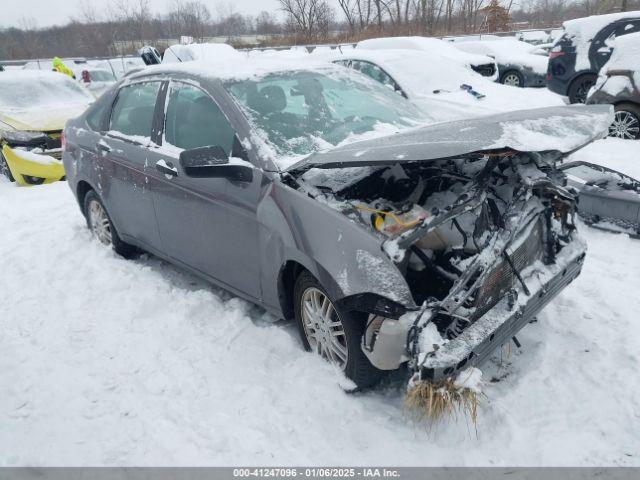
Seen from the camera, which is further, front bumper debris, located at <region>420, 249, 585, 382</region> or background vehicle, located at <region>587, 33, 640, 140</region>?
background vehicle, located at <region>587, 33, 640, 140</region>

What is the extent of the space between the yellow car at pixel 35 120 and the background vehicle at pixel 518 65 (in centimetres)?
1102

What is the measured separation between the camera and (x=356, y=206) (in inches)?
107

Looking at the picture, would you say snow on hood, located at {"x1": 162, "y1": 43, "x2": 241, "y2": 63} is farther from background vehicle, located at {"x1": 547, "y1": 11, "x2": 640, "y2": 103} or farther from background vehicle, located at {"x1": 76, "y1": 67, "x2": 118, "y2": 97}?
background vehicle, located at {"x1": 547, "y1": 11, "x2": 640, "y2": 103}

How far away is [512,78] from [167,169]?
13.3 metres

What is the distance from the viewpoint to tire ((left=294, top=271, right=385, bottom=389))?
102 inches

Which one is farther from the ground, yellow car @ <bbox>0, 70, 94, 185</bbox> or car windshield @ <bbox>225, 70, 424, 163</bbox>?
car windshield @ <bbox>225, 70, 424, 163</bbox>

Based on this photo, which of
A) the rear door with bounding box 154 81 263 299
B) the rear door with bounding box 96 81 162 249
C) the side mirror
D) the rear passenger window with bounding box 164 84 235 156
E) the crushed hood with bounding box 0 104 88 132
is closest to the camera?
the side mirror

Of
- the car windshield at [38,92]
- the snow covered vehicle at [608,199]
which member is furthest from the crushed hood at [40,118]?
the snow covered vehicle at [608,199]

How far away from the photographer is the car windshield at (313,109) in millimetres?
3174

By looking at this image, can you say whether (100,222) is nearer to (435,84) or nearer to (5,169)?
(5,169)

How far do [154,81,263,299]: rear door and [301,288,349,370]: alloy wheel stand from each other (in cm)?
42

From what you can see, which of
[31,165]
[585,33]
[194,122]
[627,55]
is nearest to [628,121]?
[627,55]

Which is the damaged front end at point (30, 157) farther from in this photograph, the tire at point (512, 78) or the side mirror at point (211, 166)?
the tire at point (512, 78)

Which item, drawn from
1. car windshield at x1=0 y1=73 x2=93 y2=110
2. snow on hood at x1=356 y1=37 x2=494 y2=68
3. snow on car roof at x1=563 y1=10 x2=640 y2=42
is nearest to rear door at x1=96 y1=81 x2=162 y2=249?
car windshield at x1=0 y1=73 x2=93 y2=110
